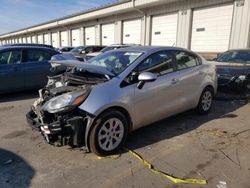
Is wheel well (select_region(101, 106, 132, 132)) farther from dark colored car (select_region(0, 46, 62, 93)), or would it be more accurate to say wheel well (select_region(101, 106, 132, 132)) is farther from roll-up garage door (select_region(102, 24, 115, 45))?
roll-up garage door (select_region(102, 24, 115, 45))

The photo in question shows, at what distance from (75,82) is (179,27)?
12379mm

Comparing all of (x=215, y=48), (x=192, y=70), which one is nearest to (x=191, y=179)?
(x=192, y=70)

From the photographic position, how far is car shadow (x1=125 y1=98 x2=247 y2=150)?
13.5 feet

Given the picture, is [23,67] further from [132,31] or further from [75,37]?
[75,37]

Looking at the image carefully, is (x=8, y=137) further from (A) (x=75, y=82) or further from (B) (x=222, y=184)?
(B) (x=222, y=184)

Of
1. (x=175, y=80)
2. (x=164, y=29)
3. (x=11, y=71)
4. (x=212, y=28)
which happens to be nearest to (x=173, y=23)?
(x=164, y=29)

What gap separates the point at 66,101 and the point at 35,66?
4596mm

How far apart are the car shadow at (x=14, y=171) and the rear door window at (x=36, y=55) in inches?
168

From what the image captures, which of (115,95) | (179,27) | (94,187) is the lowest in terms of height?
(94,187)

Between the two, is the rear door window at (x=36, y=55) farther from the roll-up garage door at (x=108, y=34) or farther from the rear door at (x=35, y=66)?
the roll-up garage door at (x=108, y=34)

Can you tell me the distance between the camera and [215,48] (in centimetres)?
1312

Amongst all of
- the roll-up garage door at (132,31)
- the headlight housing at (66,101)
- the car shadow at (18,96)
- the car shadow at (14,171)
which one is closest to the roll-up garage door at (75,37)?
the roll-up garage door at (132,31)

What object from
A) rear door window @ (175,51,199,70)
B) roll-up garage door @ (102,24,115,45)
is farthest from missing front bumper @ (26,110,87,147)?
roll-up garage door @ (102,24,115,45)

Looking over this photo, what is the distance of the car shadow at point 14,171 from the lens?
2.84m
